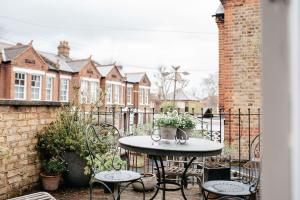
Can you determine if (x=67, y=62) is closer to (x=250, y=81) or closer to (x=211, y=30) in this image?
(x=211, y=30)

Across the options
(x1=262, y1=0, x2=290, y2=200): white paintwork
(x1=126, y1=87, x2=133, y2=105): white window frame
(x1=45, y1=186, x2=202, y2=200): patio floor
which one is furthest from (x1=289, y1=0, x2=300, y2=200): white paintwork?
(x1=126, y1=87, x2=133, y2=105): white window frame

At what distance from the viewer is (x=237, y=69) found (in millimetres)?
5445

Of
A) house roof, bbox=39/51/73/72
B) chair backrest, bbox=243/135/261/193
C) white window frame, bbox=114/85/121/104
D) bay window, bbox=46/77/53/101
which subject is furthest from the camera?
white window frame, bbox=114/85/121/104

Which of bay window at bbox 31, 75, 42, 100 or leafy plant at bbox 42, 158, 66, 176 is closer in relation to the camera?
leafy plant at bbox 42, 158, 66, 176

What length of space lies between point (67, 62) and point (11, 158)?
1768cm

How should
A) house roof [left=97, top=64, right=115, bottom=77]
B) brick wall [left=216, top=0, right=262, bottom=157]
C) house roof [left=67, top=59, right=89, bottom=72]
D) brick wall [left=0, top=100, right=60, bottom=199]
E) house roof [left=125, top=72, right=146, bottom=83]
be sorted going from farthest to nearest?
house roof [left=125, top=72, right=146, bottom=83] → house roof [left=97, top=64, right=115, bottom=77] → house roof [left=67, top=59, right=89, bottom=72] → brick wall [left=216, top=0, right=262, bottom=157] → brick wall [left=0, top=100, right=60, bottom=199]

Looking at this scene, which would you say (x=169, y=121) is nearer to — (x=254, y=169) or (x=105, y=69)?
(x=254, y=169)

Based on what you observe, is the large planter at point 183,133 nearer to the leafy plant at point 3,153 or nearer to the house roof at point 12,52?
the leafy plant at point 3,153

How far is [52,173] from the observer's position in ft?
12.3

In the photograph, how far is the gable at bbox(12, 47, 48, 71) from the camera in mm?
15172

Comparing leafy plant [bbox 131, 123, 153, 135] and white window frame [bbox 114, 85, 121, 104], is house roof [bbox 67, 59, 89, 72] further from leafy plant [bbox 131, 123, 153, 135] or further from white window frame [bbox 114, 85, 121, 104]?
leafy plant [bbox 131, 123, 153, 135]

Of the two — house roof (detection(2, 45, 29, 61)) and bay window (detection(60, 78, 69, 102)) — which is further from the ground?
house roof (detection(2, 45, 29, 61))

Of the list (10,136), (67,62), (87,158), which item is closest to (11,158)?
(10,136)

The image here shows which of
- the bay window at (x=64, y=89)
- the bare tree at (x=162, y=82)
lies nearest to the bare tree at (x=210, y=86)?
the bare tree at (x=162, y=82)
